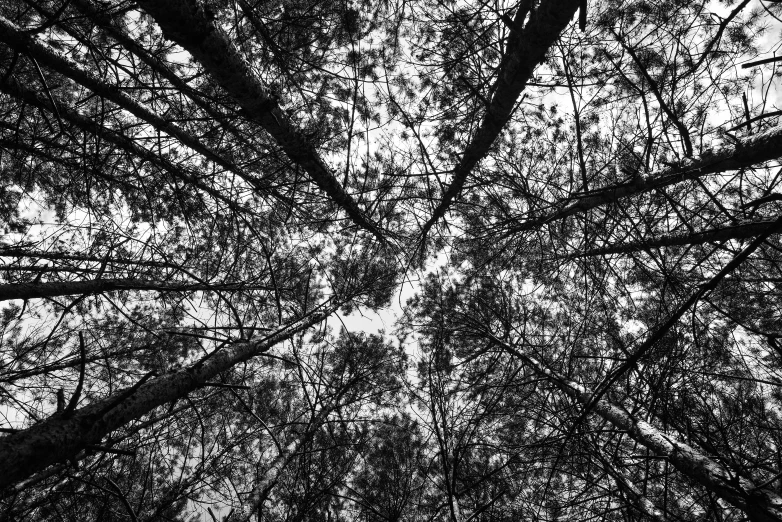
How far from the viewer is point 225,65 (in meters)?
2.47

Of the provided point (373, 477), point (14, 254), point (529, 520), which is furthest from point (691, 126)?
point (14, 254)

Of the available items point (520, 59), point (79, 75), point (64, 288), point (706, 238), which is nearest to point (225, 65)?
point (79, 75)

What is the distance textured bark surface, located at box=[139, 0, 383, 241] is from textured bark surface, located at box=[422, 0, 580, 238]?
1.49 metres

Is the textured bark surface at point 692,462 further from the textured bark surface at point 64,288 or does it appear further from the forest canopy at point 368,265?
the textured bark surface at point 64,288

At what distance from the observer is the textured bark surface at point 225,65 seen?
215cm

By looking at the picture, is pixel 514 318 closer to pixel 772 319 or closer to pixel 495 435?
pixel 495 435

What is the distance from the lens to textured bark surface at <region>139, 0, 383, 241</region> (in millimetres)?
2146

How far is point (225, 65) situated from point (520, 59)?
1.92m

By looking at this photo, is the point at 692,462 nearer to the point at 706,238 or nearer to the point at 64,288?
the point at 706,238

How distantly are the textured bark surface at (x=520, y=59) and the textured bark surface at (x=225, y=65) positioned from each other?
1486 mm

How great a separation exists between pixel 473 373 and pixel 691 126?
3.54 metres

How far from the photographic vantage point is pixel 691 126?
11.8 feet

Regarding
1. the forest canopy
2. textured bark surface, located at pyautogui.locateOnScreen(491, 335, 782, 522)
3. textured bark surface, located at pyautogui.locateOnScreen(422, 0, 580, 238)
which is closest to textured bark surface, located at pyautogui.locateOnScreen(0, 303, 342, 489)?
the forest canopy

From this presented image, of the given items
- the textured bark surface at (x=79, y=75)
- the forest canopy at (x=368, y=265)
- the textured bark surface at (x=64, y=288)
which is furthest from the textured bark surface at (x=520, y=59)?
the textured bark surface at (x=64, y=288)
